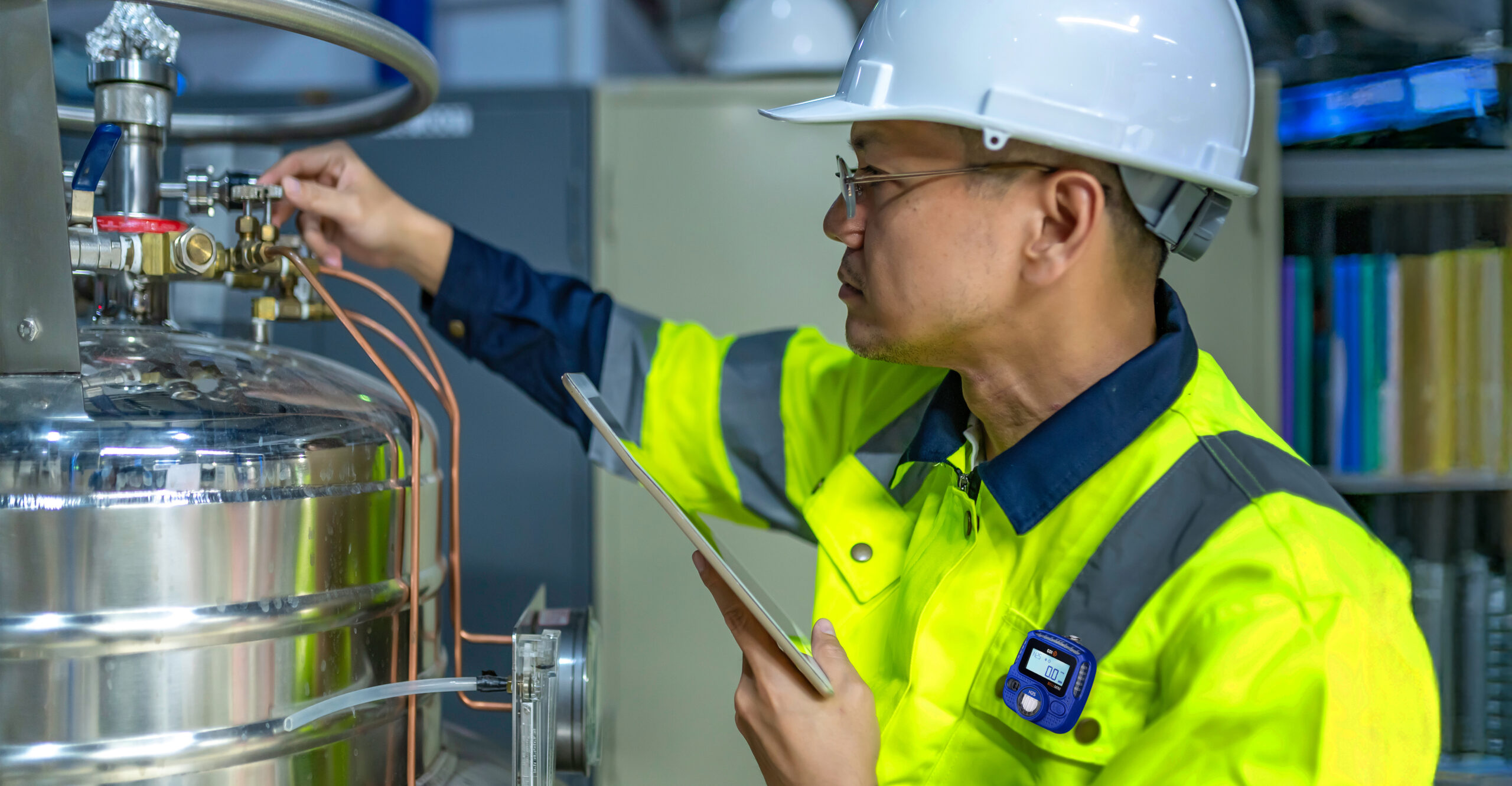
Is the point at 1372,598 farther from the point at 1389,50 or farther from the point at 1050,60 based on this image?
the point at 1389,50

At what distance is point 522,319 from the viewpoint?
3.54 ft

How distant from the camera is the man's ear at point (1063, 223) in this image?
0.75 m

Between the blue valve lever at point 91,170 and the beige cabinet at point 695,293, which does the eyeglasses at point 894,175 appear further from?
the beige cabinet at point 695,293

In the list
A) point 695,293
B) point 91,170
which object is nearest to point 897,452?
point 91,170

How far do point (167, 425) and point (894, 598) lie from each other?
1.87 feet

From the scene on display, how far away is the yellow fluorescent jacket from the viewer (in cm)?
58

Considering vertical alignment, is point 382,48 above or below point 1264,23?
below

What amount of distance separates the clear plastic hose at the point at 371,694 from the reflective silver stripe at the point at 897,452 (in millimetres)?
416

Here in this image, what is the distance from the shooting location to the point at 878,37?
0.81 m

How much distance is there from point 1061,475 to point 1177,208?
9.4 inches

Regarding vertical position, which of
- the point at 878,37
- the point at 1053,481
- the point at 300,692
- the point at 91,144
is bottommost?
the point at 300,692

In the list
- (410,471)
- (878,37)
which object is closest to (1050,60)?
(878,37)

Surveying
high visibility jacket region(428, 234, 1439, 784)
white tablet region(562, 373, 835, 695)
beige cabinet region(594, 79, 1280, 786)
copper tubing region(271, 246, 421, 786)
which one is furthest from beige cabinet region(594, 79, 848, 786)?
white tablet region(562, 373, 835, 695)

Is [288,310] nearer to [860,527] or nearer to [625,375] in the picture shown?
[625,375]
